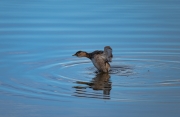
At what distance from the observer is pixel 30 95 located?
38.4 ft

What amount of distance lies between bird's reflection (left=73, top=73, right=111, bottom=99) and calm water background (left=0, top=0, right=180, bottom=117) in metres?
0.02

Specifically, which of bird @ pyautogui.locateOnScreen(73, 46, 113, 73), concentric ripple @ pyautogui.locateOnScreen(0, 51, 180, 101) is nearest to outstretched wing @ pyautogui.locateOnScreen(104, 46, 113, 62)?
bird @ pyautogui.locateOnScreen(73, 46, 113, 73)

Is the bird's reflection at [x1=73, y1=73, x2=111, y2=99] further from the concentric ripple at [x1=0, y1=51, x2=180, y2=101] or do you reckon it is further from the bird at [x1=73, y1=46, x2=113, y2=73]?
the bird at [x1=73, y1=46, x2=113, y2=73]

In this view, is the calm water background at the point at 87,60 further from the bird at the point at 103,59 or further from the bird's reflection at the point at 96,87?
the bird at the point at 103,59

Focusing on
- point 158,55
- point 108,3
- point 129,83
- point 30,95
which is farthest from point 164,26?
point 30,95

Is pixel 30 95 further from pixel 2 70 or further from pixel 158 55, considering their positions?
pixel 158 55

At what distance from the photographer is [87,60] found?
1566 centimetres

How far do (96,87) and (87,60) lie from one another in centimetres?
312

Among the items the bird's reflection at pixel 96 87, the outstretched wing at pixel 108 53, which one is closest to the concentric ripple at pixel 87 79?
the bird's reflection at pixel 96 87

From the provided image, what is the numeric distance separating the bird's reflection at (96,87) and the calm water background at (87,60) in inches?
0.8

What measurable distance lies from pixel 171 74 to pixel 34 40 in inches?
223

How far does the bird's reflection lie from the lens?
38.7 ft

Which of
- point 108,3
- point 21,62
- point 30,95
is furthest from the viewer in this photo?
point 108,3

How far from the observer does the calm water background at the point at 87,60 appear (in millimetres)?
11023
